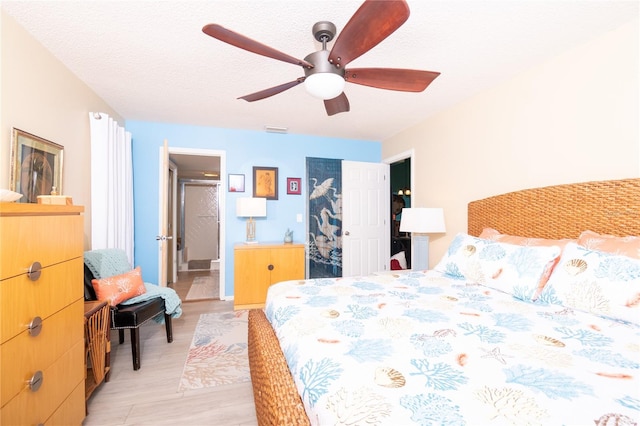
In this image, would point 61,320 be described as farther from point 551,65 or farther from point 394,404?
point 551,65

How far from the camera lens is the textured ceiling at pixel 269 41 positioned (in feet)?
5.41

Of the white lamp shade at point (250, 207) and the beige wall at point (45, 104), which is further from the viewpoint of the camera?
the white lamp shade at point (250, 207)

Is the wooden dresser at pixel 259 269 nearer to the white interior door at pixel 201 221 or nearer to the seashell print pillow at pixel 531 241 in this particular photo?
the seashell print pillow at pixel 531 241

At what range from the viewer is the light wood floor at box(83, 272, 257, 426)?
1.70 m

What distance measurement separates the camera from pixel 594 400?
756 millimetres

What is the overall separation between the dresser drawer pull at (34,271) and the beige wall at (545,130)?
9.80ft

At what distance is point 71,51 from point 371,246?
160 inches

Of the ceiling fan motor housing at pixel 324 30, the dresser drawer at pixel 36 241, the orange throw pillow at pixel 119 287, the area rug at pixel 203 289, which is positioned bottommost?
the area rug at pixel 203 289

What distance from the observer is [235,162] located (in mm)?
4129

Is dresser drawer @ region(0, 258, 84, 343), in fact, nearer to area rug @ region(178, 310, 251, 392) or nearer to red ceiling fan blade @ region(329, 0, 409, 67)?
area rug @ region(178, 310, 251, 392)

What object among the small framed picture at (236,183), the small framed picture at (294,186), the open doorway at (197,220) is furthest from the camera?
the open doorway at (197,220)

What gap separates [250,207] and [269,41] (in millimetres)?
2287

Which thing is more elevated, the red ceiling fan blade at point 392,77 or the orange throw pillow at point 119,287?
the red ceiling fan blade at point 392,77

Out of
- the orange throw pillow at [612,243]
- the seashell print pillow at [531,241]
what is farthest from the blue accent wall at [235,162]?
the orange throw pillow at [612,243]
